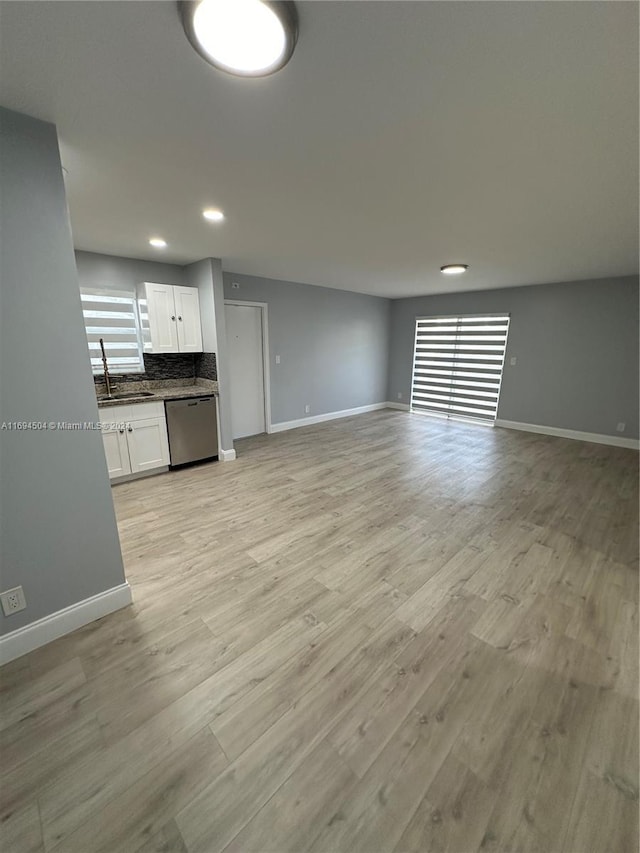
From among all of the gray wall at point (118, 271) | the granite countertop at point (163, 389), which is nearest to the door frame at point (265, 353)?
the gray wall at point (118, 271)

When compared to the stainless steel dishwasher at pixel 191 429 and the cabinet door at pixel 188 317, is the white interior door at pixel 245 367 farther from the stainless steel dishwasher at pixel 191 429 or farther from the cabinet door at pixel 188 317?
the stainless steel dishwasher at pixel 191 429

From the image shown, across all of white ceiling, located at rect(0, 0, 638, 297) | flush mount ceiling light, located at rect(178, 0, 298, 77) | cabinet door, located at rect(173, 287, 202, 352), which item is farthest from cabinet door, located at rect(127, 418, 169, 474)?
flush mount ceiling light, located at rect(178, 0, 298, 77)

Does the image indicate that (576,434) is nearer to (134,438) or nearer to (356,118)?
(356,118)

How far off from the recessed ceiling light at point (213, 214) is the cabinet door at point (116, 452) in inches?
89.1

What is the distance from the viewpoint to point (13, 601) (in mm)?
1578

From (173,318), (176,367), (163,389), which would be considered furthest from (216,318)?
(163,389)

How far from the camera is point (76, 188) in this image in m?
2.07

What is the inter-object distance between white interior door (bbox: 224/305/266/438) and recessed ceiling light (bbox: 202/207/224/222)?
2.17 meters

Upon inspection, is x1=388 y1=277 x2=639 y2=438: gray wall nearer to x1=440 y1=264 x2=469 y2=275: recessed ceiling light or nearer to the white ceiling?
x1=440 y1=264 x2=469 y2=275: recessed ceiling light

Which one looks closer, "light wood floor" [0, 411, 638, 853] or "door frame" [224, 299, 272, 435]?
"light wood floor" [0, 411, 638, 853]

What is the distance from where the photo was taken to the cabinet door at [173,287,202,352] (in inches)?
155

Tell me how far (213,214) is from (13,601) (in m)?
2.73

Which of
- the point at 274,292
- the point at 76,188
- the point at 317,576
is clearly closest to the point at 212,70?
the point at 76,188

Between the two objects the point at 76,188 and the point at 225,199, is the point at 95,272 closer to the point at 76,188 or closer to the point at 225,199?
the point at 76,188
